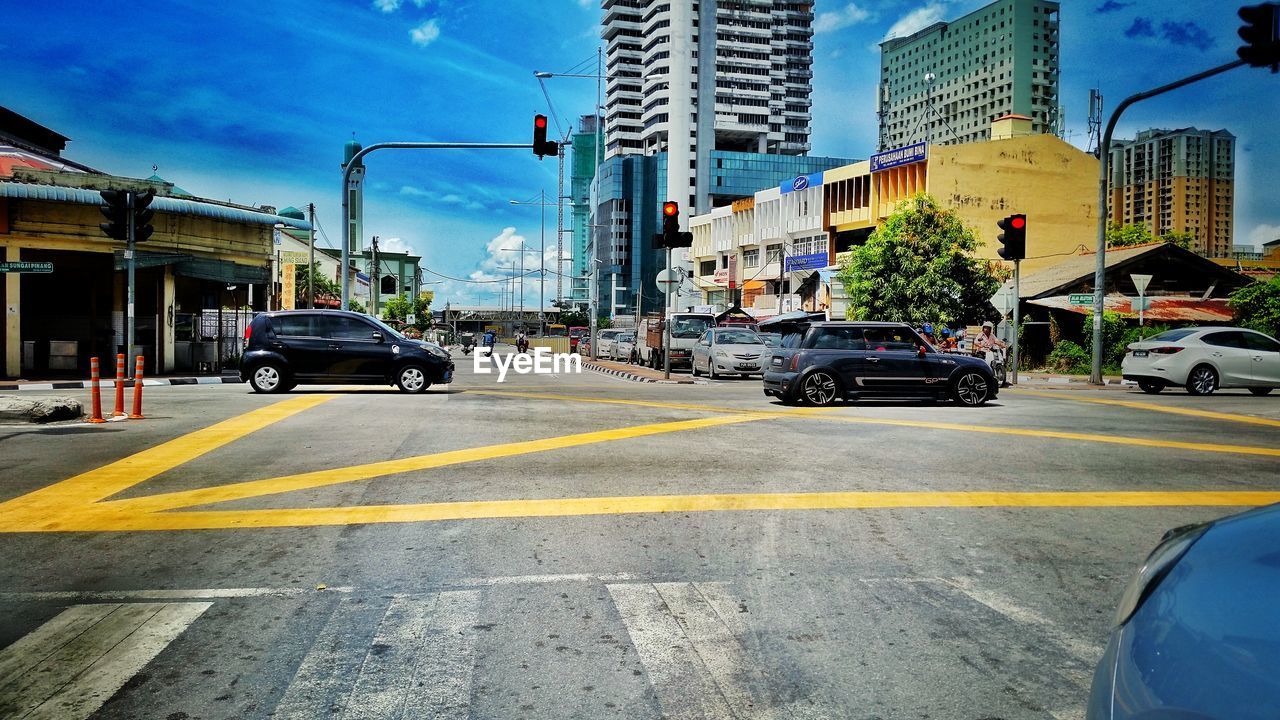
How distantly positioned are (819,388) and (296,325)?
1019cm

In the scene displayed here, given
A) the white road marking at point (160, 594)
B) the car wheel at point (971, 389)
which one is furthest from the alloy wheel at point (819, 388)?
the white road marking at point (160, 594)

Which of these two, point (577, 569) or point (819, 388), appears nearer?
point (577, 569)

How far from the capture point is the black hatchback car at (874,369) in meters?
16.0

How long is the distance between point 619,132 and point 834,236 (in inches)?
4209

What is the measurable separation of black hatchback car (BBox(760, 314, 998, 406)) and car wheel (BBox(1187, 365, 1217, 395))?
6.18m

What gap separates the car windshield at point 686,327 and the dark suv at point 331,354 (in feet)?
57.4

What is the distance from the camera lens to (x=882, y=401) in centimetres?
1723

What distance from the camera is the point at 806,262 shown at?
67188 millimetres

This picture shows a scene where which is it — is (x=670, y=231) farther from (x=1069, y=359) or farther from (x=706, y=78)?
(x=706, y=78)

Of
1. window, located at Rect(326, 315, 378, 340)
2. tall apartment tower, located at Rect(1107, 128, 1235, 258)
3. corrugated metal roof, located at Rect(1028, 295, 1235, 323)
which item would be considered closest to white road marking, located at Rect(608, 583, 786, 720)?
window, located at Rect(326, 315, 378, 340)

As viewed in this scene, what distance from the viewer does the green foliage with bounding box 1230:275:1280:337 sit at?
3105cm

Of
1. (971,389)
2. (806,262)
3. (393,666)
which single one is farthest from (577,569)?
(806,262)

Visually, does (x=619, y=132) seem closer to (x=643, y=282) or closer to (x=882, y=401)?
(x=643, y=282)

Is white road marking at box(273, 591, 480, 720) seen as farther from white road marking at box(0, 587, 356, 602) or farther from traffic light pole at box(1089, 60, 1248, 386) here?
traffic light pole at box(1089, 60, 1248, 386)
